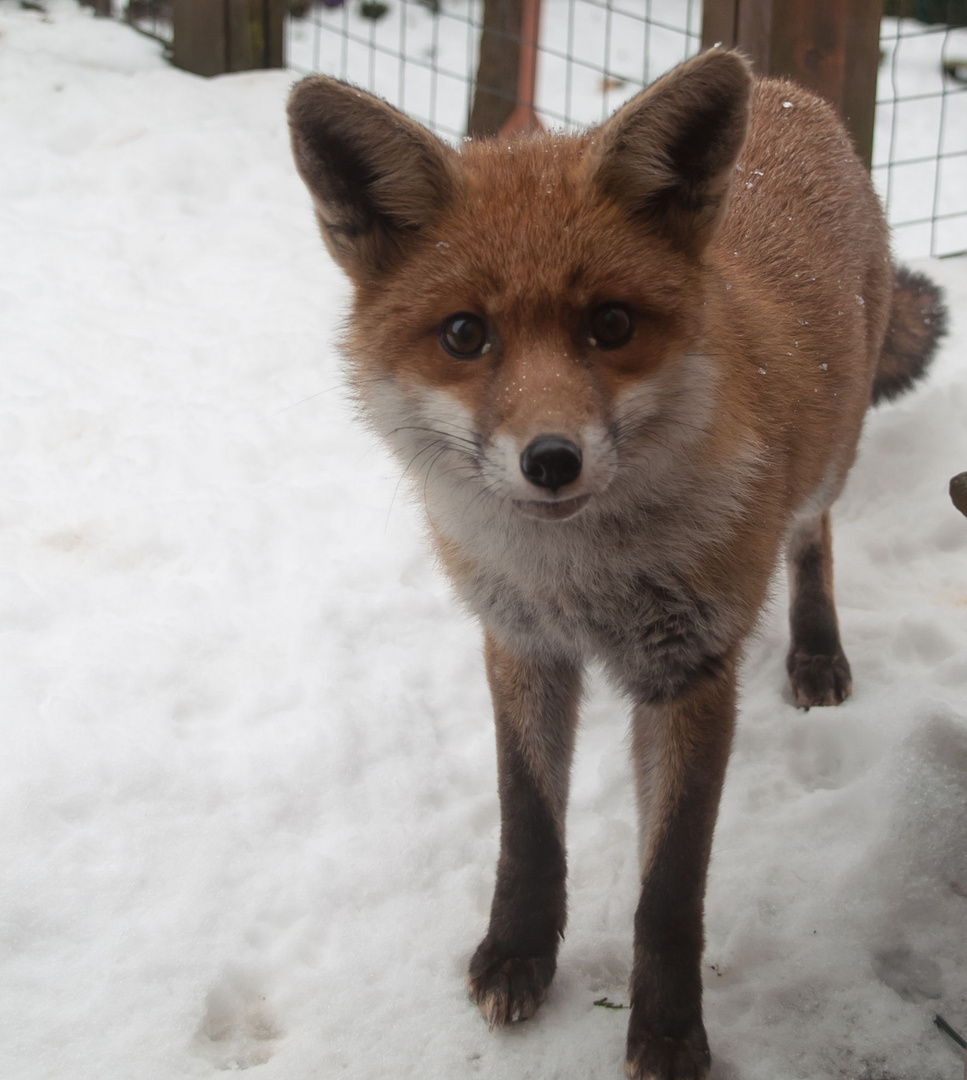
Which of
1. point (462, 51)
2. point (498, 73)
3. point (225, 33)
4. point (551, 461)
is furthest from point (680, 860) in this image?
point (462, 51)

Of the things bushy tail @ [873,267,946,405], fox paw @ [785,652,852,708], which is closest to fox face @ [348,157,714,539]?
fox paw @ [785,652,852,708]

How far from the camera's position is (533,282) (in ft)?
5.81

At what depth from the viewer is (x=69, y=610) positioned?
3.12 m

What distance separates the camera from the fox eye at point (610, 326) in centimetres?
182

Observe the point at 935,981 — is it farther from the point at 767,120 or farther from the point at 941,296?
the point at 941,296

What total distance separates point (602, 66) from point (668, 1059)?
956cm

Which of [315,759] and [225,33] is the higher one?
[225,33]

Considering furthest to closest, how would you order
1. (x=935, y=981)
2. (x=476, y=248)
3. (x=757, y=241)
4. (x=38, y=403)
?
(x=38, y=403) < (x=757, y=241) < (x=935, y=981) < (x=476, y=248)

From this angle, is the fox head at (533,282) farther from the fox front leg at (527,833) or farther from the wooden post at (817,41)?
the wooden post at (817,41)

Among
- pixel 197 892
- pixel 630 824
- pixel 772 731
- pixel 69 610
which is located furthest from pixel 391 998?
pixel 69 610

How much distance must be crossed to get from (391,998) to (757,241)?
80.8 inches

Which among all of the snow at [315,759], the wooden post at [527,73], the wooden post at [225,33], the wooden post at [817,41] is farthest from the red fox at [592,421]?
the wooden post at [225,33]

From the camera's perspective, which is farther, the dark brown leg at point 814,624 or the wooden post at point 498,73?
the wooden post at point 498,73

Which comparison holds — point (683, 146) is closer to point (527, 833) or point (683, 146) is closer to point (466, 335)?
point (466, 335)
